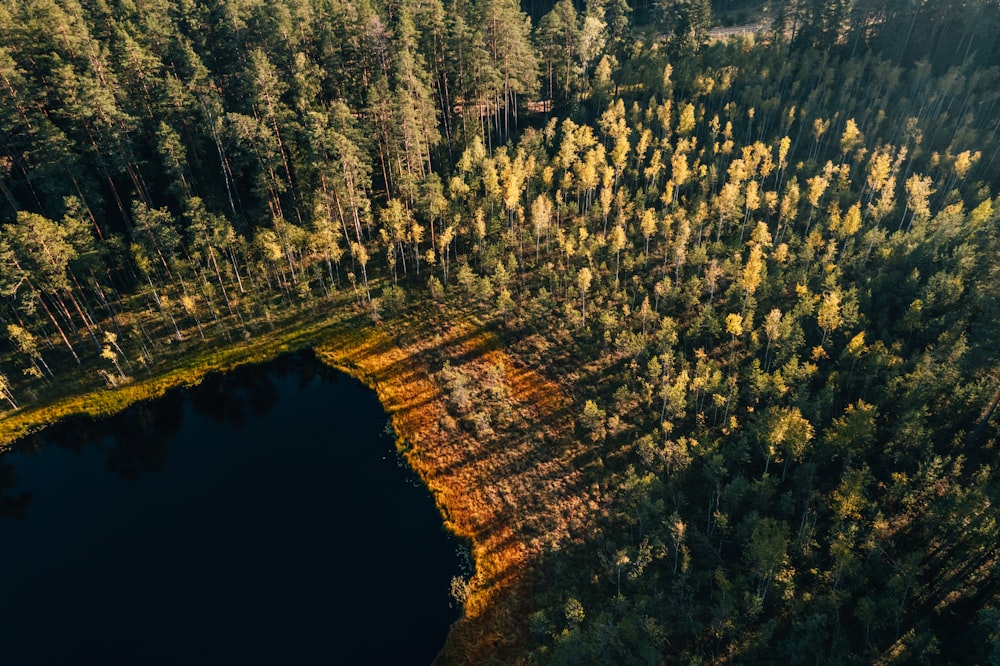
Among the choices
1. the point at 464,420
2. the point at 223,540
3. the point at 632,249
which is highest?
the point at 632,249

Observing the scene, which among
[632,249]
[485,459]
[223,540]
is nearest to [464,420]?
[485,459]

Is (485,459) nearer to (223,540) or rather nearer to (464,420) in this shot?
Result: (464,420)

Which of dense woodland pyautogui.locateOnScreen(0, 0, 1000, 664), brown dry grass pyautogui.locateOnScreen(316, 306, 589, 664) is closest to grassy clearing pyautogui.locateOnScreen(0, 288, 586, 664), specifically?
brown dry grass pyautogui.locateOnScreen(316, 306, 589, 664)

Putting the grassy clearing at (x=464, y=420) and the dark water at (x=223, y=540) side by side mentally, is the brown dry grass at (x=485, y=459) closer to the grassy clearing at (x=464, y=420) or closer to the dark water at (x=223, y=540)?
the grassy clearing at (x=464, y=420)

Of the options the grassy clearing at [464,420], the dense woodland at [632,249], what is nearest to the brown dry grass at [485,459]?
the grassy clearing at [464,420]

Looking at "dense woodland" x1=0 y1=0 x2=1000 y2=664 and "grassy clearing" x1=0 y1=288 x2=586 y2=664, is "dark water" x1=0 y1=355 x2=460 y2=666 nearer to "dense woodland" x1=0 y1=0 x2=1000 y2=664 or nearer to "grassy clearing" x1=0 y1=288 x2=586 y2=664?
"grassy clearing" x1=0 y1=288 x2=586 y2=664
